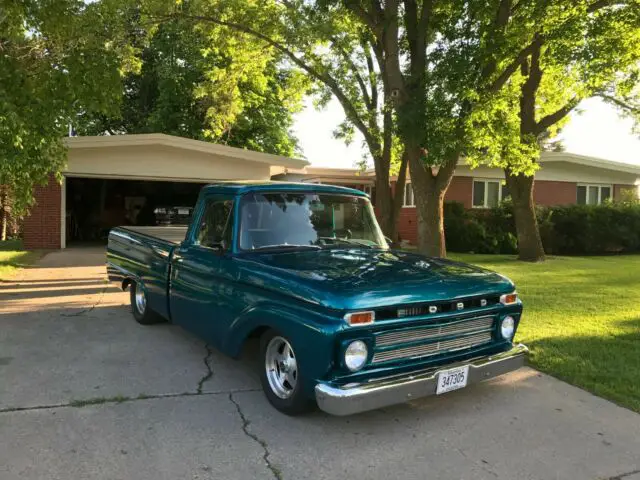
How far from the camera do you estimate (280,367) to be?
421 centimetres

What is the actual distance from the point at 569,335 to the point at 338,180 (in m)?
19.0

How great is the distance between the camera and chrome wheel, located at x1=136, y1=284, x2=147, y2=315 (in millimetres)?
7036

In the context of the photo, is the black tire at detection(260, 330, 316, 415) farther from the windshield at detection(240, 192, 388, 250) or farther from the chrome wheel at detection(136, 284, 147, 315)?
the chrome wheel at detection(136, 284, 147, 315)

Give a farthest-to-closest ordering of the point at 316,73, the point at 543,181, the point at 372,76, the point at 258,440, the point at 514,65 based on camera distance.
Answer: the point at 543,181, the point at 372,76, the point at 316,73, the point at 514,65, the point at 258,440

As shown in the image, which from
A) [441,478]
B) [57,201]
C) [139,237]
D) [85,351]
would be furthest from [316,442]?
[57,201]

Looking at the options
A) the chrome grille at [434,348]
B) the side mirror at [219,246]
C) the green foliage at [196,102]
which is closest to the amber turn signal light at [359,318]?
the chrome grille at [434,348]

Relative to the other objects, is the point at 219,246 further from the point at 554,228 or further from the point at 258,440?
the point at 554,228

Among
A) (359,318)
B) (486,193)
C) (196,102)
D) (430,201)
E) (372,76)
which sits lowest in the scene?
(359,318)

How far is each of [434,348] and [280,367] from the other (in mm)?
1232

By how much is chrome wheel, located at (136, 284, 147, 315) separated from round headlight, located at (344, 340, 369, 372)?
4230 mm

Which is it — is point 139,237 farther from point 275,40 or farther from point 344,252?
point 275,40

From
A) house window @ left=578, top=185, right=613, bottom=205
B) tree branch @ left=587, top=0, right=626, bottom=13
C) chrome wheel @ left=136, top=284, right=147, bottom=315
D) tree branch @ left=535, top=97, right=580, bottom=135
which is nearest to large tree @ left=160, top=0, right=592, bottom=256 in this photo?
tree branch @ left=587, top=0, right=626, bottom=13

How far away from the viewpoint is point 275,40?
15930mm

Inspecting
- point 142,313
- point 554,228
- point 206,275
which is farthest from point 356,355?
point 554,228
